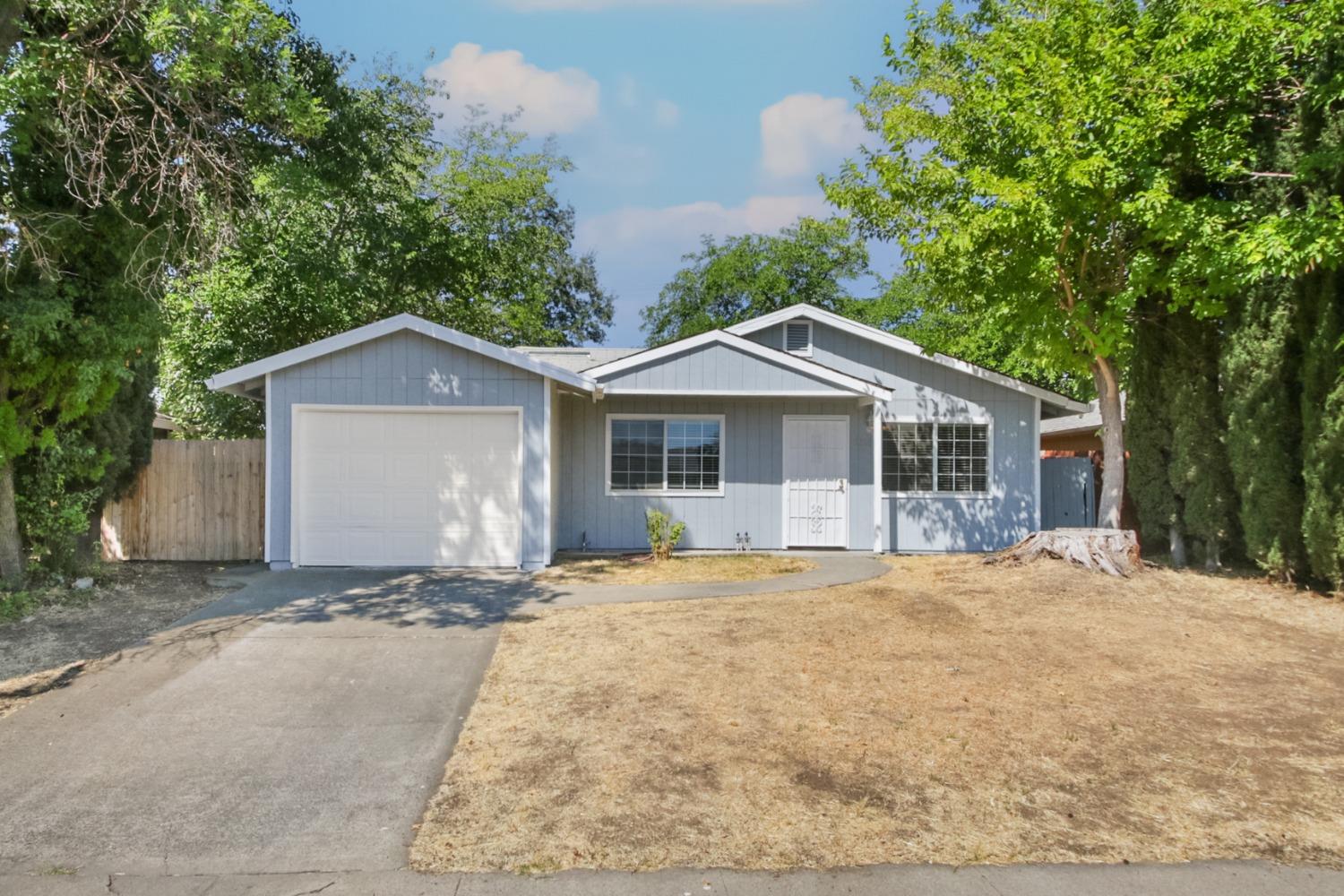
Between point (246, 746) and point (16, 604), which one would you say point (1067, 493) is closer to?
point (246, 746)

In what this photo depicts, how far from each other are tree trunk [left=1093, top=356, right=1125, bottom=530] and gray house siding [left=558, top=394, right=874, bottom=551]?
11.4 feet

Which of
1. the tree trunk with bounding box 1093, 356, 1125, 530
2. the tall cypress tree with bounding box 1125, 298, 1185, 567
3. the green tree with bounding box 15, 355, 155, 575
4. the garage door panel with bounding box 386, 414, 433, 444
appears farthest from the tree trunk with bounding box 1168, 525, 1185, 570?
the green tree with bounding box 15, 355, 155, 575

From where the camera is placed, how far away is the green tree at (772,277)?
3378cm

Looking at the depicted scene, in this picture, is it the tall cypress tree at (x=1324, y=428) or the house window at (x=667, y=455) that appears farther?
the house window at (x=667, y=455)

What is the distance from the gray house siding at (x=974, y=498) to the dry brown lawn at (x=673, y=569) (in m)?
2.50

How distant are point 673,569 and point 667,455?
2559 millimetres

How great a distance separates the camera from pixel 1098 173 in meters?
9.27

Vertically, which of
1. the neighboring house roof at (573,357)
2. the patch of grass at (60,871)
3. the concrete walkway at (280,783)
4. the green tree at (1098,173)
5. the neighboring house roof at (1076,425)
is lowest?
the patch of grass at (60,871)

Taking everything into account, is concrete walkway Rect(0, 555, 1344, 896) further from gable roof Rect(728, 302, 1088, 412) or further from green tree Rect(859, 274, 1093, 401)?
green tree Rect(859, 274, 1093, 401)

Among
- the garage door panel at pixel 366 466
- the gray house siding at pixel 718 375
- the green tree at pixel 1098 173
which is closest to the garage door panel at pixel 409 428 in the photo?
the garage door panel at pixel 366 466

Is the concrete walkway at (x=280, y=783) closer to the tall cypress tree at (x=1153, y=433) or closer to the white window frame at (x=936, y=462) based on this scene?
the white window frame at (x=936, y=462)

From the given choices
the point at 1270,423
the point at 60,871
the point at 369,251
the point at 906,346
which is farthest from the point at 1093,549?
the point at 369,251

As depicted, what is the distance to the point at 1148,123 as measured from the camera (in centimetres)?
894

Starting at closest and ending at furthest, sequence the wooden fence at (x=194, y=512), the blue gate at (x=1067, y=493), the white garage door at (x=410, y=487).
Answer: the white garage door at (x=410, y=487), the wooden fence at (x=194, y=512), the blue gate at (x=1067, y=493)
